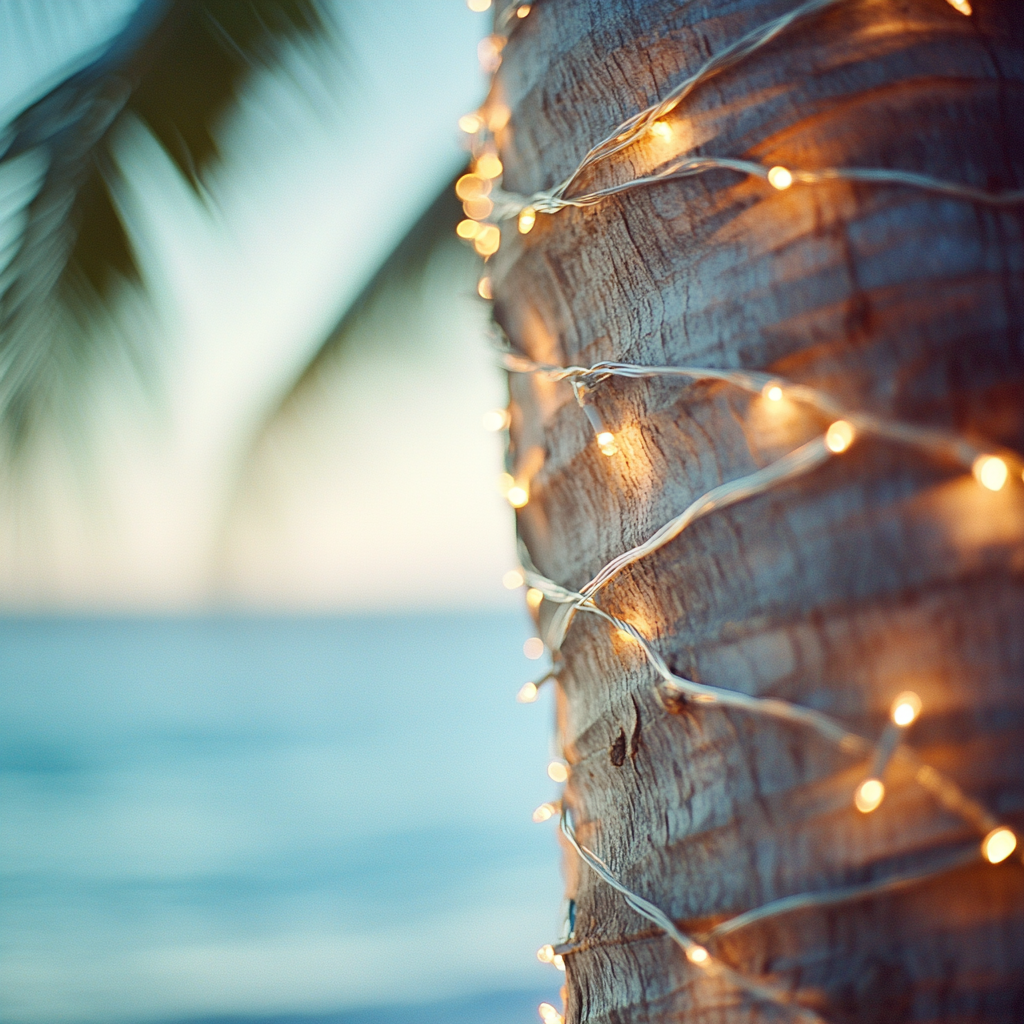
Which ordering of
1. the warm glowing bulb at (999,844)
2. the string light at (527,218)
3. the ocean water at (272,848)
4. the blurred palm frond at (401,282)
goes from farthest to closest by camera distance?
the ocean water at (272,848) < the blurred palm frond at (401,282) < the string light at (527,218) < the warm glowing bulb at (999,844)

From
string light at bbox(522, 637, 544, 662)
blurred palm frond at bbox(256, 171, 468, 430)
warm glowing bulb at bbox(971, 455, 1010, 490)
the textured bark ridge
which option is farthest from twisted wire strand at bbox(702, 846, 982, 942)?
blurred palm frond at bbox(256, 171, 468, 430)

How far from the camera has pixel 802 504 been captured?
0.60 m

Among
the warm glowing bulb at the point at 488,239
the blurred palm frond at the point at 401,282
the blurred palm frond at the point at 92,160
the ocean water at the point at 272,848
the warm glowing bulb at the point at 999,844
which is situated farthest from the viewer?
the ocean water at the point at 272,848

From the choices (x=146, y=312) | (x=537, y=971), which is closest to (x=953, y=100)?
(x=146, y=312)

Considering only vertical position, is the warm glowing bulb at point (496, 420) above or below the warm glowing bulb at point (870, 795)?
above

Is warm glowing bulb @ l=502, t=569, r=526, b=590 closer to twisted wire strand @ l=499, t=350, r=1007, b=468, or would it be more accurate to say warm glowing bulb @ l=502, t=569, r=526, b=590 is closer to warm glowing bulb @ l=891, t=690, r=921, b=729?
twisted wire strand @ l=499, t=350, r=1007, b=468

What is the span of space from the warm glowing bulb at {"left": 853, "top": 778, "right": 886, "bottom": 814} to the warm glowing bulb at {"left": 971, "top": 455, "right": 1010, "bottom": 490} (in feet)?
0.65

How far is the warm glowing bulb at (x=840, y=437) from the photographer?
58 cm

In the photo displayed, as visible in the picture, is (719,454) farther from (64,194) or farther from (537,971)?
(537,971)

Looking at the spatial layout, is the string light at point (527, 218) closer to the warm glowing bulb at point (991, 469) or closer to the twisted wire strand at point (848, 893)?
the warm glowing bulb at point (991, 469)

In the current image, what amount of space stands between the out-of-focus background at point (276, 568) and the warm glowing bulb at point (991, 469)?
1.67ft

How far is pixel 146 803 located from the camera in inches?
218

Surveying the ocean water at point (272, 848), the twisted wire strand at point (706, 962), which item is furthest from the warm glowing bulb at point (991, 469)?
the ocean water at point (272, 848)

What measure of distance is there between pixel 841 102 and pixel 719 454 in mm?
267
